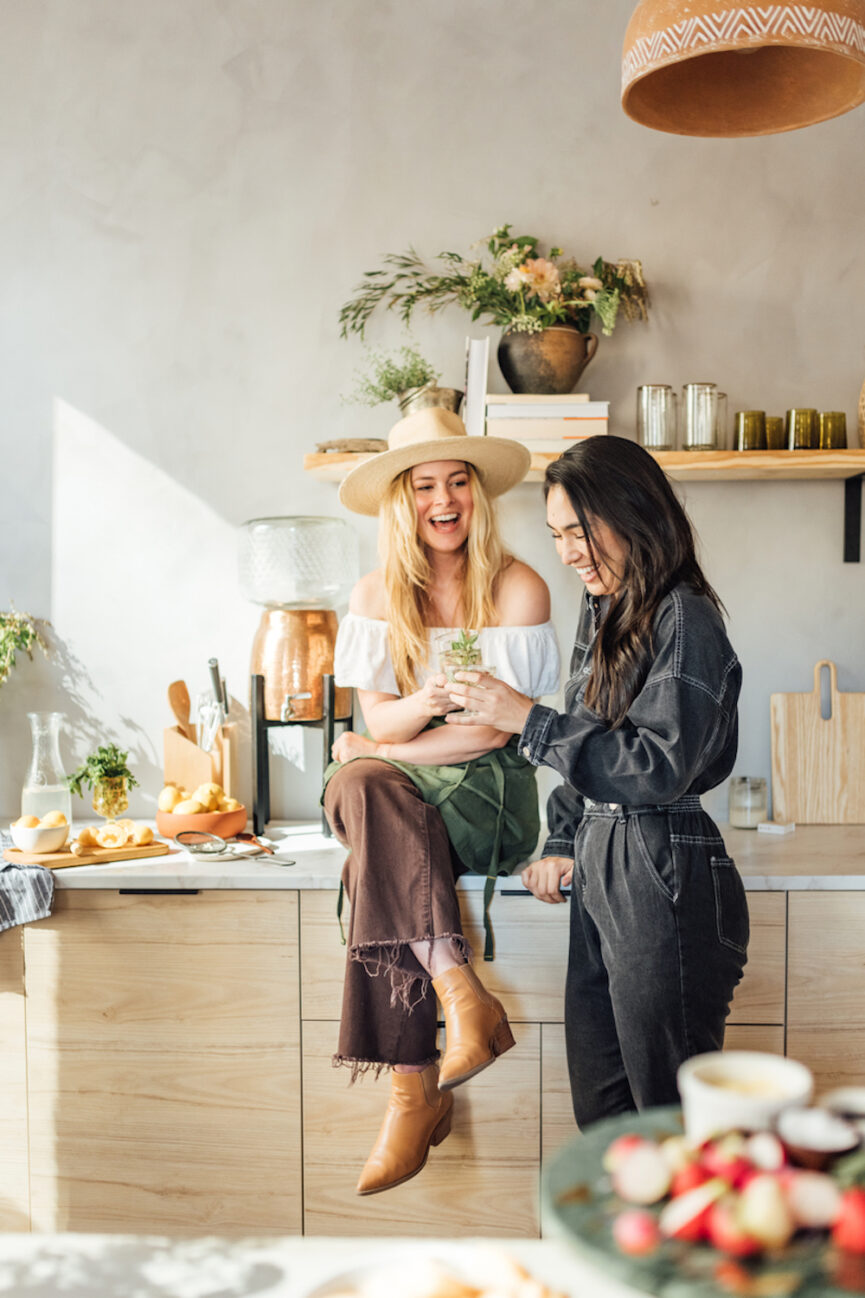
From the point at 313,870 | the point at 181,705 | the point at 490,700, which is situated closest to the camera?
the point at 490,700

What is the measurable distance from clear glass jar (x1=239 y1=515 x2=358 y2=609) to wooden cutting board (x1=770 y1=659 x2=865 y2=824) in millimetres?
1098

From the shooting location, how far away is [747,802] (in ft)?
8.41

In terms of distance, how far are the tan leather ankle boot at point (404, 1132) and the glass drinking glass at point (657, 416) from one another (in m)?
1.44

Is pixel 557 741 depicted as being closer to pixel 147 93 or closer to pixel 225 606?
pixel 225 606

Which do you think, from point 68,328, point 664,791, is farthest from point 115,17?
point 664,791

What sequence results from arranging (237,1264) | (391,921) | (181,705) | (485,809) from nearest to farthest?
(237,1264), (391,921), (485,809), (181,705)

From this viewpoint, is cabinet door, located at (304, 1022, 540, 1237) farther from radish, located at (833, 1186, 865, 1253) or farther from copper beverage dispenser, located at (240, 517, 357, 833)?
radish, located at (833, 1186, 865, 1253)

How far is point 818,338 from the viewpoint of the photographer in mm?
2695

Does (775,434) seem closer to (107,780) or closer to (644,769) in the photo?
(644,769)

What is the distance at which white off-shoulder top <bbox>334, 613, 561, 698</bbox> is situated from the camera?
7.26ft

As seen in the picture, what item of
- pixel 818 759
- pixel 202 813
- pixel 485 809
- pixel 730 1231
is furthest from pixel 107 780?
pixel 730 1231

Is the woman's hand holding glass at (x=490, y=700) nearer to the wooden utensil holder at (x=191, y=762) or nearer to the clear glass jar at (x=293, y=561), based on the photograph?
the clear glass jar at (x=293, y=561)

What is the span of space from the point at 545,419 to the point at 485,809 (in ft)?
3.03

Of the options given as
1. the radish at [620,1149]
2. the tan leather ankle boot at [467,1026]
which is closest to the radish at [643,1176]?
the radish at [620,1149]
